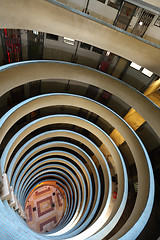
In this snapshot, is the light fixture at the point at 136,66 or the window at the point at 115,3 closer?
the window at the point at 115,3


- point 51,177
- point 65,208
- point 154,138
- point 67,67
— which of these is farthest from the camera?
point 51,177

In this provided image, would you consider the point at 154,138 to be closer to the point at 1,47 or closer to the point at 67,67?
the point at 67,67

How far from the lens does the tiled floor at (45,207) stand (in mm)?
23234

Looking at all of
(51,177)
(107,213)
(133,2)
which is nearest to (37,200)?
(51,177)

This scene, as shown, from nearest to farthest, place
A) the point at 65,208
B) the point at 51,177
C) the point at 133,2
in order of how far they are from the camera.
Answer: the point at 133,2
the point at 65,208
the point at 51,177

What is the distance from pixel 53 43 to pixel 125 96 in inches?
281

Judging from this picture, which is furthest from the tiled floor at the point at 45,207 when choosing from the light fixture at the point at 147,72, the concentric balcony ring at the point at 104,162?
the light fixture at the point at 147,72

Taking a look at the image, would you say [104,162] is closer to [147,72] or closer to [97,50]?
[147,72]

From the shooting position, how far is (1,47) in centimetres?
912

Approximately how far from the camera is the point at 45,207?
25.3 metres

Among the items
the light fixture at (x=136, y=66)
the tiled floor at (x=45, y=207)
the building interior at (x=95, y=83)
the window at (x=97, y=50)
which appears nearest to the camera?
the building interior at (x=95, y=83)

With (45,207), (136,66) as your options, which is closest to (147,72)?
(136,66)

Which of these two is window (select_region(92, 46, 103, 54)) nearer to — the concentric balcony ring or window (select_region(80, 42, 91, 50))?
window (select_region(80, 42, 91, 50))

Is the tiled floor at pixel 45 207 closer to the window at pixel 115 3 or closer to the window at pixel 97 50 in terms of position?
the window at pixel 97 50
